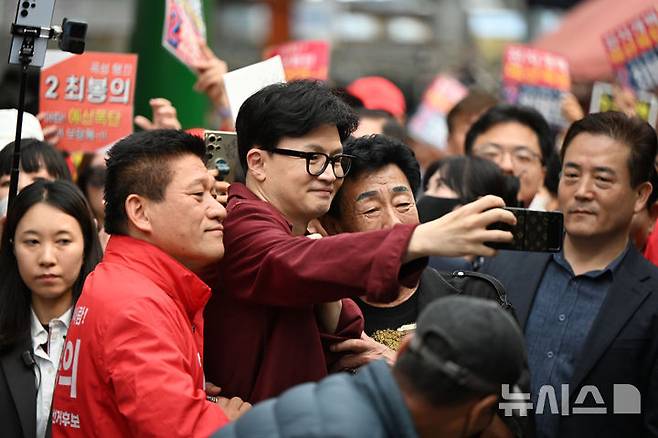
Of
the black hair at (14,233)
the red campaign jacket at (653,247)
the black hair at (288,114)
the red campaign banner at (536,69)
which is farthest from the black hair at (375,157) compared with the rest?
the red campaign banner at (536,69)

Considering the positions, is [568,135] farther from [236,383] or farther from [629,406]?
[236,383]

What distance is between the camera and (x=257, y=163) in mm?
4191

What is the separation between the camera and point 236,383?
162 inches

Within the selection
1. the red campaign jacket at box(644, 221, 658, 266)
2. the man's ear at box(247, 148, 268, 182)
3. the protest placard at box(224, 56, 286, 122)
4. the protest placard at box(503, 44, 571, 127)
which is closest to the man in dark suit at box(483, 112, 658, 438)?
the red campaign jacket at box(644, 221, 658, 266)

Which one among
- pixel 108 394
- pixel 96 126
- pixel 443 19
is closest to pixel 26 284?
pixel 108 394

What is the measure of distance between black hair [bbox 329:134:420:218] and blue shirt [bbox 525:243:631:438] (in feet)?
2.92

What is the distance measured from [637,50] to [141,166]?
216 inches

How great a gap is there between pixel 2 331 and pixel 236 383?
4.36ft

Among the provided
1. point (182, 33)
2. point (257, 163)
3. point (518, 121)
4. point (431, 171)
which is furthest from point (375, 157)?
point (518, 121)

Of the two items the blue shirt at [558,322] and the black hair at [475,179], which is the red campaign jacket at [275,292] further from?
the black hair at [475,179]

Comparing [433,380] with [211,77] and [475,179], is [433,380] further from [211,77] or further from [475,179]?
[211,77]

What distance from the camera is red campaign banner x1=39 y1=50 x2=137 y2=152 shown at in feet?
22.5

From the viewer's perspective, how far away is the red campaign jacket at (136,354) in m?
3.69

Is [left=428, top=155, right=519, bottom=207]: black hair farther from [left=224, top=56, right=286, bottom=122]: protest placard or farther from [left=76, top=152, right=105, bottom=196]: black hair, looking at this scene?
[left=76, top=152, right=105, bottom=196]: black hair
